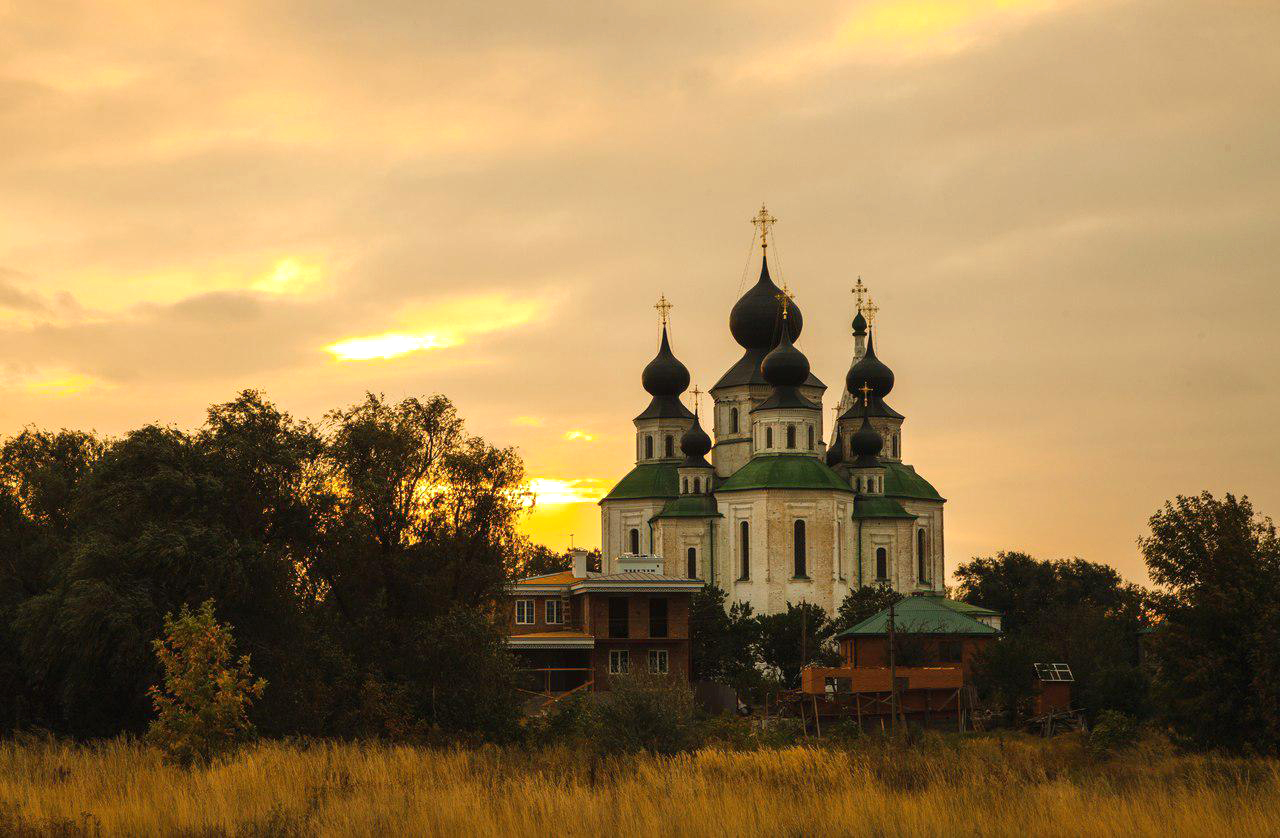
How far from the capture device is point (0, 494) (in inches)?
1709

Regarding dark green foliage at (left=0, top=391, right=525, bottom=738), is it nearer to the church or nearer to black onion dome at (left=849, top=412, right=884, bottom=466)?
the church

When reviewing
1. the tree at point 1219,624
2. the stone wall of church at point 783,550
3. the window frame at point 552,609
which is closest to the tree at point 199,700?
the tree at point 1219,624

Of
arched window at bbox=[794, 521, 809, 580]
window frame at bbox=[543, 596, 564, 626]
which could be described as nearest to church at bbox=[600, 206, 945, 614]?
arched window at bbox=[794, 521, 809, 580]

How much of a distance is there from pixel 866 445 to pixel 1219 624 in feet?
230

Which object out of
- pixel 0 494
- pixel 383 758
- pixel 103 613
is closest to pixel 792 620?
pixel 0 494

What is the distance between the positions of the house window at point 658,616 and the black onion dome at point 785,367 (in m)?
27.5

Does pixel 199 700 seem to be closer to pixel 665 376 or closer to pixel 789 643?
pixel 789 643

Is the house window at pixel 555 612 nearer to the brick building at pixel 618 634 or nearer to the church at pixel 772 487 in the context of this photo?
the brick building at pixel 618 634

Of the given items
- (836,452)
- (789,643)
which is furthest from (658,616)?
(836,452)

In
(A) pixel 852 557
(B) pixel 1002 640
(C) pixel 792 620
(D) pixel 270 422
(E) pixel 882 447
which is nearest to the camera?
(D) pixel 270 422

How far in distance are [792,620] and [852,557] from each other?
36.6 feet

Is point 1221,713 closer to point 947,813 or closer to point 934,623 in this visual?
point 947,813

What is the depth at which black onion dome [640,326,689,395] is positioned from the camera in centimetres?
10306

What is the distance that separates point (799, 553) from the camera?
87.8 meters
